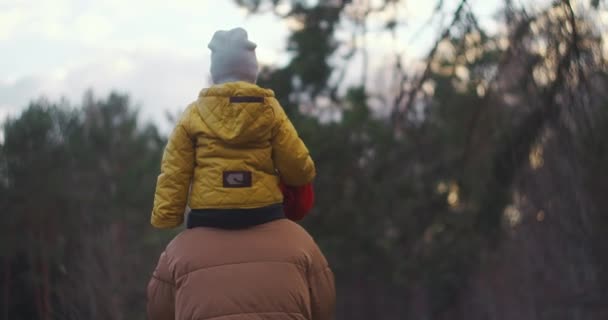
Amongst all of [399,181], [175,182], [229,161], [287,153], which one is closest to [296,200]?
[287,153]

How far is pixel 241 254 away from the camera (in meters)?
2.77

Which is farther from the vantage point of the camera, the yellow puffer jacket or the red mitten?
the red mitten

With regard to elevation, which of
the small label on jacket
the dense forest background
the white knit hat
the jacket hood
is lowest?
the dense forest background

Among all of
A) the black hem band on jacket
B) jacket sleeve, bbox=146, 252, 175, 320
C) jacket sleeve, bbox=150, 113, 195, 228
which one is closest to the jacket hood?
jacket sleeve, bbox=150, 113, 195, 228

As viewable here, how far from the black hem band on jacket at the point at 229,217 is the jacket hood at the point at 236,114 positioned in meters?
0.22

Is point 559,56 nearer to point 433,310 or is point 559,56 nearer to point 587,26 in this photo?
point 587,26

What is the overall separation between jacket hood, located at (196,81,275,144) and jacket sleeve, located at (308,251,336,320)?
46 cm

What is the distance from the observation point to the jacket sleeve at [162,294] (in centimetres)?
283

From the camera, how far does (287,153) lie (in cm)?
284

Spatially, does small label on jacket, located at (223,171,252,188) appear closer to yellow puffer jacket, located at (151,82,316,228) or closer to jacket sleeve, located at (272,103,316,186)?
yellow puffer jacket, located at (151,82,316,228)

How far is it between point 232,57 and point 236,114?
26cm

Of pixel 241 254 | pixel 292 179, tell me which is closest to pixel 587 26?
pixel 292 179

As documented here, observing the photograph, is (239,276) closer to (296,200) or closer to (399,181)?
(296,200)

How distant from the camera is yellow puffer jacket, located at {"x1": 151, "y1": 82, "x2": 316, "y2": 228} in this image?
2770 mm
